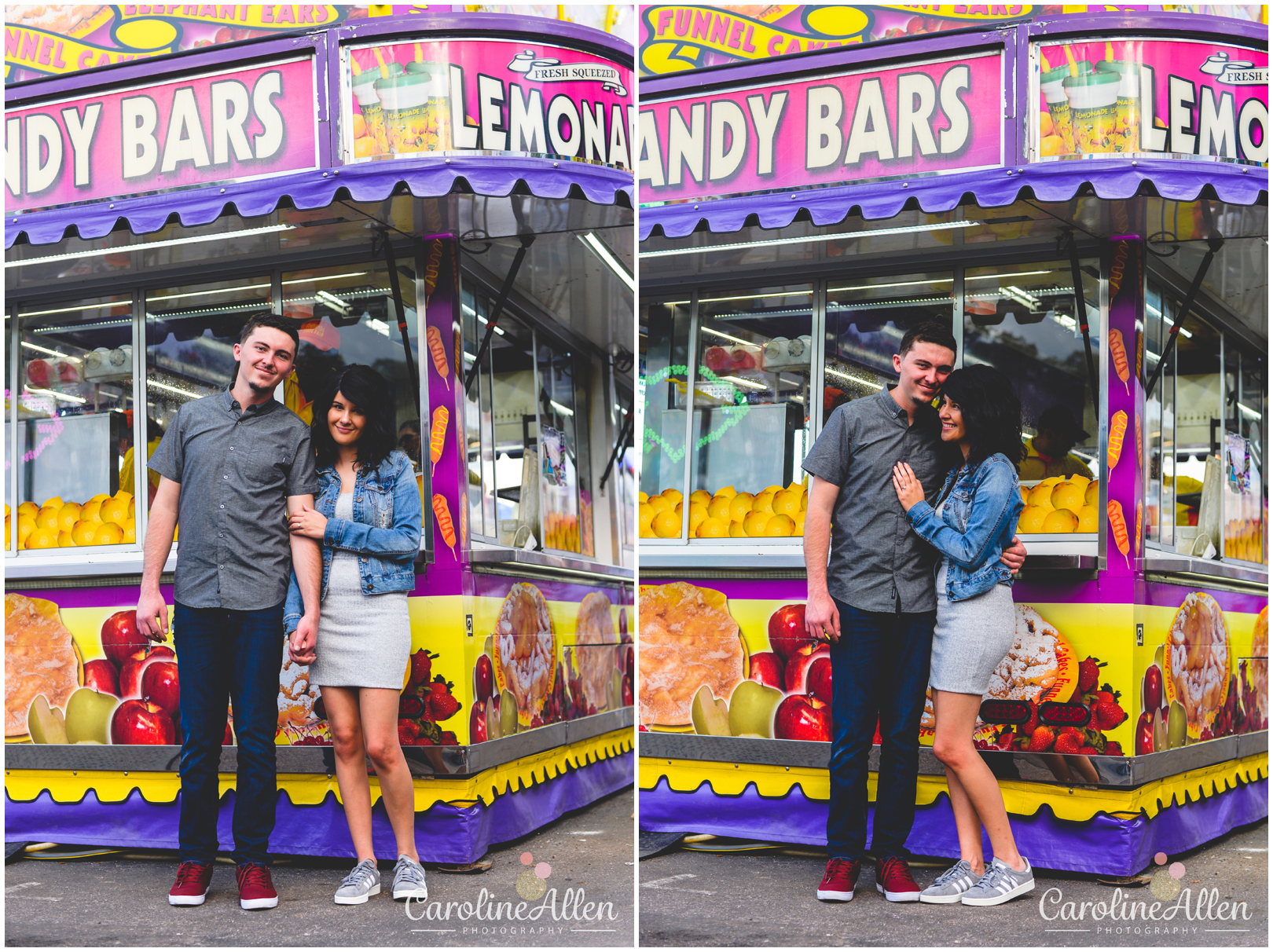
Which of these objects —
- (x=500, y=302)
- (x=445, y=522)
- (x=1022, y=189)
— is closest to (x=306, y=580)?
(x=445, y=522)

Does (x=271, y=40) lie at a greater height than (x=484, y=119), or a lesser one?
greater

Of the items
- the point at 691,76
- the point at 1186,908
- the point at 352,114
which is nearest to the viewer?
the point at 1186,908

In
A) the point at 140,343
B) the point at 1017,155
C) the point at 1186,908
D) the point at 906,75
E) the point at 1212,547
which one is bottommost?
the point at 1186,908

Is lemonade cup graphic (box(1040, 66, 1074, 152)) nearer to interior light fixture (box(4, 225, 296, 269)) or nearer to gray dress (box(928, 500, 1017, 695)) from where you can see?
gray dress (box(928, 500, 1017, 695))

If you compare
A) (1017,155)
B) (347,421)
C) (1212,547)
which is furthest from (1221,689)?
(347,421)

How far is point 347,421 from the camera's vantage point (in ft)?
12.8

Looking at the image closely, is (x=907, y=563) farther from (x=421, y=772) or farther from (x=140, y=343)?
(x=140, y=343)

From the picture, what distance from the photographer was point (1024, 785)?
4.29 m

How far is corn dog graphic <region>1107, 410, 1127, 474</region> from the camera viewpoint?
14.2 feet

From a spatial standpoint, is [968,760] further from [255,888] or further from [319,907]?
[255,888]

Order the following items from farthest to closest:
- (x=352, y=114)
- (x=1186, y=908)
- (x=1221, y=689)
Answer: (x=1221, y=689) → (x=352, y=114) → (x=1186, y=908)

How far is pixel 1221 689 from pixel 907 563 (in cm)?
211

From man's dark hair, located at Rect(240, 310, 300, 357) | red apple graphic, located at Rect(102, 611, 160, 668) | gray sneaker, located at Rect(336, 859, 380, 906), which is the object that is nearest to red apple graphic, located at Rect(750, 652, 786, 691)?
gray sneaker, located at Rect(336, 859, 380, 906)

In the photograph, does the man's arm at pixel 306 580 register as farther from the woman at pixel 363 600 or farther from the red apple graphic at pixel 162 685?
the red apple graphic at pixel 162 685
